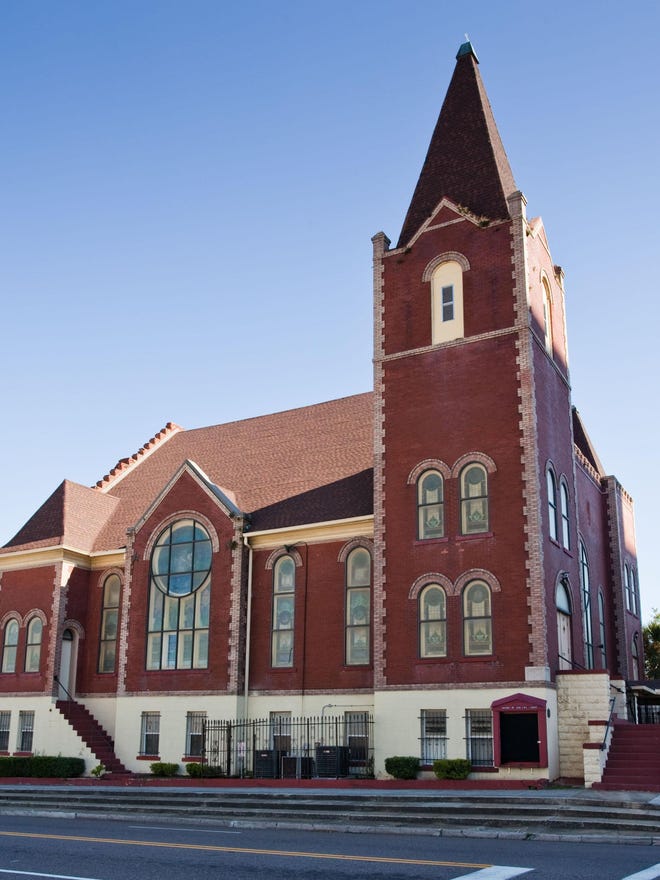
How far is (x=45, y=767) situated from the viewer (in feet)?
102

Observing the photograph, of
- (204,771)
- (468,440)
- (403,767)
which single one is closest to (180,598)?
A: (204,771)

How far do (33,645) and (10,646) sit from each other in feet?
4.27

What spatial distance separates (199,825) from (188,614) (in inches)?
507

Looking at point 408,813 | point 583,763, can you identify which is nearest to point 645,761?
point 583,763

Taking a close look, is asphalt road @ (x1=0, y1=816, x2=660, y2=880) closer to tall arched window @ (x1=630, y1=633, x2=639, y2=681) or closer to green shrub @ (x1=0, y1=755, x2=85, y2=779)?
green shrub @ (x1=0, y1=755, x2=85, y2=779)

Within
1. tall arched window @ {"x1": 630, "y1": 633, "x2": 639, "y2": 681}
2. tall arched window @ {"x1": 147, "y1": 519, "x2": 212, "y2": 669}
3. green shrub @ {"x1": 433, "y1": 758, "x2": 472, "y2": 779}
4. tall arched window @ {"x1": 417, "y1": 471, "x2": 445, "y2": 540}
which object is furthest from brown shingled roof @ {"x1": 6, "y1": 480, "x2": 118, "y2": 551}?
tall arched window @ {"x1": 630, "y1": 633, "x2": 639, "y2": 681}

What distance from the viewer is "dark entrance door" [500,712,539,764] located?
2397cm

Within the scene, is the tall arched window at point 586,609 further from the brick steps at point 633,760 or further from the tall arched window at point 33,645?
the tall arched window at point 33,645

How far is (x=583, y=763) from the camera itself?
78.8ft

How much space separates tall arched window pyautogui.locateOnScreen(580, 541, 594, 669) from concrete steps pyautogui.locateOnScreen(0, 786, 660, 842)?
11.8m

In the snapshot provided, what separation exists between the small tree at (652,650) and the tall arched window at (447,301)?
2691 cm

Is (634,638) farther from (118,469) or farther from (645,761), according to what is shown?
(118,469)

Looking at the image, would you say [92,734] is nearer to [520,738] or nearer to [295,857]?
[520,738]

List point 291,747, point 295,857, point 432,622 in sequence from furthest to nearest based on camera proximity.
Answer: point 291,747 < point 432,622 < point 295,857
